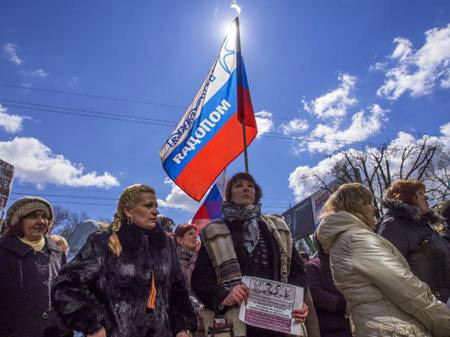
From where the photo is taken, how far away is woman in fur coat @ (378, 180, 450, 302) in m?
3.05

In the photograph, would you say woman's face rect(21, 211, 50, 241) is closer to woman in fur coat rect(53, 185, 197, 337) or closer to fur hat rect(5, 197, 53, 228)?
fur hat rect(5, 197, 53, 228)

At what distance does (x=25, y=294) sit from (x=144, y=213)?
1.27 metres

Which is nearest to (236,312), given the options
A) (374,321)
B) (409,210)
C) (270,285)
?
(270,285)

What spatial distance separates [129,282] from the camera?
240 cm

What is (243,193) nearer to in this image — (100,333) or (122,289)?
(122,289)

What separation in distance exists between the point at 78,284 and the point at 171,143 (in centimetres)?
412

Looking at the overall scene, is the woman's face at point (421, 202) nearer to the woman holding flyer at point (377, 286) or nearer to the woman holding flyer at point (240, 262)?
the woman holding flyer at point (377, 286)

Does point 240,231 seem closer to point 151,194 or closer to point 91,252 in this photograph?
point 151,194

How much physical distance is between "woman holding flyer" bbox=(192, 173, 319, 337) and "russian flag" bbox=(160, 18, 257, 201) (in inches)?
110

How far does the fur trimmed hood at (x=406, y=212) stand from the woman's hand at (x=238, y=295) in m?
1.67

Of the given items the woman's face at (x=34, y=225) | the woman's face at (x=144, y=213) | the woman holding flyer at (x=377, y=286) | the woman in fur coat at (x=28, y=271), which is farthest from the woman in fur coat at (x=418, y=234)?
the woman's face at (x=34, y=225)

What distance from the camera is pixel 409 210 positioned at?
10.8 ft

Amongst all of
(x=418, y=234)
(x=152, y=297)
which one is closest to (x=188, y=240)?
(x=152, y=297)

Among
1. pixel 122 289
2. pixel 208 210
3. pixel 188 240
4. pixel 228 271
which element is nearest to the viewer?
pixel 122 289
